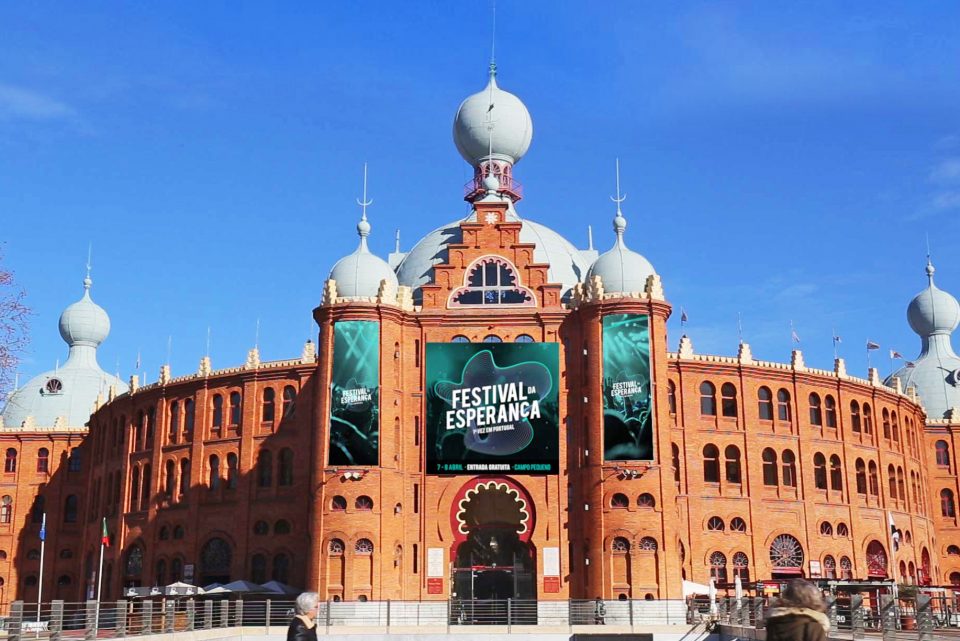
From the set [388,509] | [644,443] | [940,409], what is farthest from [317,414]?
[940,409]

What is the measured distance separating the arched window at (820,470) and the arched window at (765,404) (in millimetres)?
3725

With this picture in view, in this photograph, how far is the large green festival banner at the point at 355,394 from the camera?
60094mm

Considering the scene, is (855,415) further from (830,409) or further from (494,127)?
(494,127)

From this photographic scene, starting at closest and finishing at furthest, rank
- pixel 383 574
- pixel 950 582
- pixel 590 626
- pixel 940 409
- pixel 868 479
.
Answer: pixel 590 626
pixel 383 574
pixel 868 479
pixel 950 582
pixel 940 409

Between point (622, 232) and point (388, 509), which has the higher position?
point (622, 232)

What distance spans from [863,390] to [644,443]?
64.9 ft

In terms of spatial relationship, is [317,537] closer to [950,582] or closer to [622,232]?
[622,232]

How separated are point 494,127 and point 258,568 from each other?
33599 mm

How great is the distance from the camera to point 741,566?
65938mm

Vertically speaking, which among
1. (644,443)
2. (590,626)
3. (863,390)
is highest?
(863,390)

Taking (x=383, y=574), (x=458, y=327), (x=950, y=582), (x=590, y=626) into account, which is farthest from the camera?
(x=950, y=582)

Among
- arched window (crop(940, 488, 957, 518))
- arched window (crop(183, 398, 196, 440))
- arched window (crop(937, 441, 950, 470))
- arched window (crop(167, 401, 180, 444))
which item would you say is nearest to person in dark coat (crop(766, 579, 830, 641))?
arched window (crop(183, 398, 196, 440))

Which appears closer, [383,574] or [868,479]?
[383,574]

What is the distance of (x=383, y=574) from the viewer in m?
58.9
